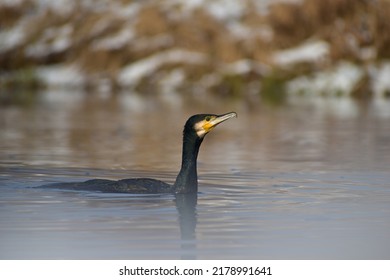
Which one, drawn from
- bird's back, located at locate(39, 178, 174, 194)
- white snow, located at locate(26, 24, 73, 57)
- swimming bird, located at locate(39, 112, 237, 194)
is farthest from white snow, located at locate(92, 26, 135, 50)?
swimming bird, located at locate(39, 112, 237, 194)

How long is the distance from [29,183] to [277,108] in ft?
83.7

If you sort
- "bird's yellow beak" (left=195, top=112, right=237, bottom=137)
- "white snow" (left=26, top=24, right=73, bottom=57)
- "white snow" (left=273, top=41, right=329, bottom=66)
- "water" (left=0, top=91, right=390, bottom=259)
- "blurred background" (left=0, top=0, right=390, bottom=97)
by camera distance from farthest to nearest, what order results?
"white snow" (left=26, top=24, right=73, bottom=57), "white snow" (left=273, top=41, right=329, bottom=66), "blurred background" (left=0, top=0, right=390, bottom=97), "bird's yellow beak" (left=195, top=112, right=237, bottom=137), "water" (left=0, top=91, right=390, bottom=259)

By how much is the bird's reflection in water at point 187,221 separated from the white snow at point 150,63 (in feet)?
149

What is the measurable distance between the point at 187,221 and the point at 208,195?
248 cm

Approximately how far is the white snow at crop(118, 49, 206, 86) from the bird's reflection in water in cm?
4530

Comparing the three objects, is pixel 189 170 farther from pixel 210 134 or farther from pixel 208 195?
pixel 210 134

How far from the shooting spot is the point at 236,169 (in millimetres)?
18469

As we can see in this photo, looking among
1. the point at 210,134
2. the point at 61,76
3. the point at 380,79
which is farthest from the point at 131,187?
the point at 61,76

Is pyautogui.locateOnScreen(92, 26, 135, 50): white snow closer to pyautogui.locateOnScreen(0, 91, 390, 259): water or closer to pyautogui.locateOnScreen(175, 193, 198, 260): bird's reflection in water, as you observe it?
pyautogui.locateOnScreen(0, 91, 390, 259): water

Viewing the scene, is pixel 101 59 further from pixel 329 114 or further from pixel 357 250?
pixel 357 250

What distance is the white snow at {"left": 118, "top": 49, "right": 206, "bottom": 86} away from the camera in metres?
59.9

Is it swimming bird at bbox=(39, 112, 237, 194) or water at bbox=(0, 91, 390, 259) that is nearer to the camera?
water at bbox=(0, 91, 390, 259)

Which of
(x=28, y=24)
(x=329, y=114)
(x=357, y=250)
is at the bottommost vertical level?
(x=357, y=250)

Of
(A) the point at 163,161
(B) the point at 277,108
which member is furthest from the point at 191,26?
(A) the point at 163,161
